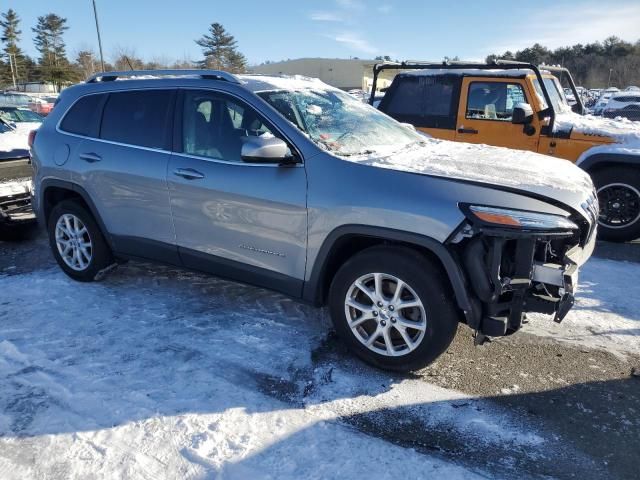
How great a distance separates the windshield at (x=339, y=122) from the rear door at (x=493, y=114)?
2.75 m

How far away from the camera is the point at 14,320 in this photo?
13.1 ft

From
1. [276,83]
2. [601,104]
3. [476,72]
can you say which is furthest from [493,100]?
→ [601,104]

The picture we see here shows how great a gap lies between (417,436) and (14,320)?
3221 millimetres

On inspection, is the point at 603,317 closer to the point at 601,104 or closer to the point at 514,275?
the point at 514,275

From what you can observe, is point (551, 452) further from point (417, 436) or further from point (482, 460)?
point (417, 436)

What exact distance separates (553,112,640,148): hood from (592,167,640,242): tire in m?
0.37

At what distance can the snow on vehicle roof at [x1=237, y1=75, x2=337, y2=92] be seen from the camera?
375 cm

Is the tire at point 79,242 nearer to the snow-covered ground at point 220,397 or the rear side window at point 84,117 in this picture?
the snow-covered ground at point 220,397

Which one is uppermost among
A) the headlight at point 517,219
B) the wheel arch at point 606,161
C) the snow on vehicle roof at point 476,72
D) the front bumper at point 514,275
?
the snow on vehicle roof at point 476,72

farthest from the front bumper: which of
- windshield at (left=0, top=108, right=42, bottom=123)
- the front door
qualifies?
windshield at (left=0, top=108, right=42, bottom=123)

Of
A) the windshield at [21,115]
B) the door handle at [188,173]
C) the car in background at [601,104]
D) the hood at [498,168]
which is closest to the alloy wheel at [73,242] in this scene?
the door handle at [188,173]

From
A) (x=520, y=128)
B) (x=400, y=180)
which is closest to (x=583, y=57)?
(x=520, y=128)

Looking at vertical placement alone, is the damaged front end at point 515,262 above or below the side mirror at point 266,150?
below

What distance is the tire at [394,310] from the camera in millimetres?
2961
